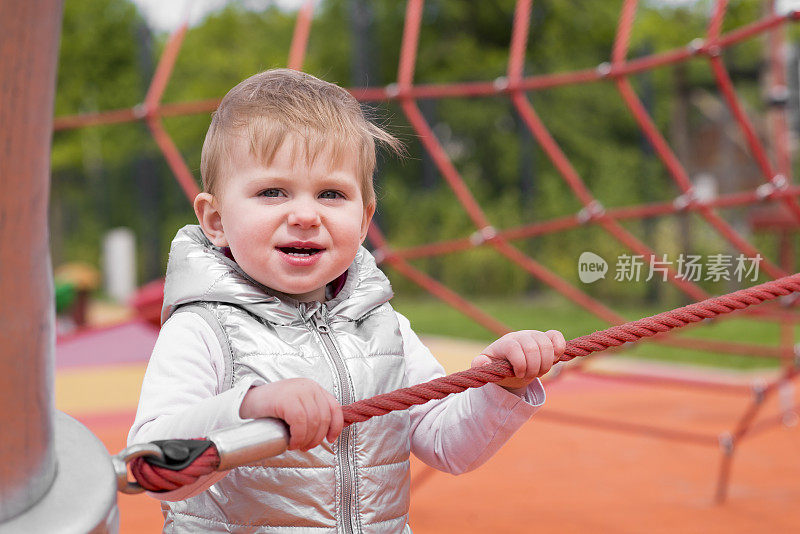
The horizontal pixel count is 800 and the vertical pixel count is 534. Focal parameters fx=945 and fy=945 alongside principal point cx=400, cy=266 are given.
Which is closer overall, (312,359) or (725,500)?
(312,359)

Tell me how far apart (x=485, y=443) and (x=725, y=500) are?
1.42 meters

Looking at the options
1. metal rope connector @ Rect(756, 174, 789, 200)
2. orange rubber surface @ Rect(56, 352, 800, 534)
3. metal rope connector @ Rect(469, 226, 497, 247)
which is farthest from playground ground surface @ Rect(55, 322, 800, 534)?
metal rope connector @ Rect(756, 174, 789, 200)

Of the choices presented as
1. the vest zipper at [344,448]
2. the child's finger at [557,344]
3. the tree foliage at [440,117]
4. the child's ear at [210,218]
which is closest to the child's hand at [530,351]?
the child's finger at [557,344]

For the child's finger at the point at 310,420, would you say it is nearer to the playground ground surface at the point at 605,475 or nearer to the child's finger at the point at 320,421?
the child's finger at the point at 320,421

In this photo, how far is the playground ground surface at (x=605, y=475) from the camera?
182cm

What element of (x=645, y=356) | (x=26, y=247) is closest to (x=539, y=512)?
(x=26, y=247)

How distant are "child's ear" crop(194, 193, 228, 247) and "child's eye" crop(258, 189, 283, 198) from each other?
2.1 inches

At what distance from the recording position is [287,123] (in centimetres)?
70

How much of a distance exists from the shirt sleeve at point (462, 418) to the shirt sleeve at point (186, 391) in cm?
18

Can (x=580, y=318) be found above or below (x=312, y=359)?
above

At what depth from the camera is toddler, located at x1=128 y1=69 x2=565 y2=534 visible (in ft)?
2.27

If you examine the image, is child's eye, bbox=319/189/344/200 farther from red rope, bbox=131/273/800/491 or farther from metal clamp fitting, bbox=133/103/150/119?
metal clamp fitting, bbox=133/103/150/119

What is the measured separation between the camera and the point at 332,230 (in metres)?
0.70

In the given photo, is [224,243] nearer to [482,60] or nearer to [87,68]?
[87,68]
